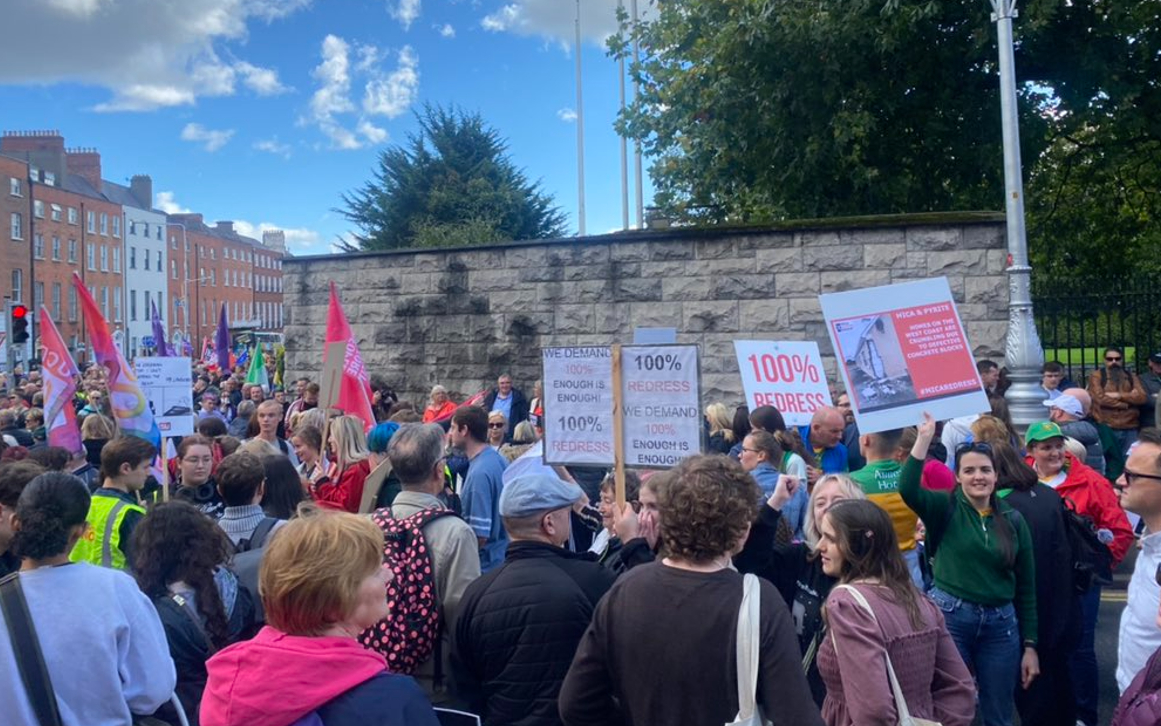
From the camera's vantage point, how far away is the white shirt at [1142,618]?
3674 mm

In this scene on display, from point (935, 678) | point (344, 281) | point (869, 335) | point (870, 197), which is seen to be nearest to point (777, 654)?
point (935, 678)

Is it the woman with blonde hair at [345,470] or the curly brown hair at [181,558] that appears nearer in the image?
the curly brown hair at [181,558]

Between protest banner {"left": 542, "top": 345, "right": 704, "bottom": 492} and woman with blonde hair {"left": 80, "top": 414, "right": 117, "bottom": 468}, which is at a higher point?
protest banner {"left": 542, "top": 345, "right": 704, "bottom": 492}

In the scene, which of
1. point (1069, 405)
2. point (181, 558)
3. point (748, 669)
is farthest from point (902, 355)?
point (181, 558)

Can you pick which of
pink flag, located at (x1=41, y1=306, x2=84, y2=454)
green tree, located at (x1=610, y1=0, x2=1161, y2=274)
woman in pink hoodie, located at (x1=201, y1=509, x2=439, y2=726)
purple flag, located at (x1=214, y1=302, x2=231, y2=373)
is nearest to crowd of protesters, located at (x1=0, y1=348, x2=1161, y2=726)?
woman in pink hoodie, located at (x1=201, y1=509, x2=439, y2=726)

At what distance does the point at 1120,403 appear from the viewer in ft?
35.5

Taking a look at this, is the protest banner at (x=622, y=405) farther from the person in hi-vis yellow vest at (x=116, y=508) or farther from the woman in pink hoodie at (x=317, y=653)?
the woman in pink hoodie at (x=317, y=653)

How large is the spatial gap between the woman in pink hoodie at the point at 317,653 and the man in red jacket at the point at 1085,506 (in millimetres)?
4385

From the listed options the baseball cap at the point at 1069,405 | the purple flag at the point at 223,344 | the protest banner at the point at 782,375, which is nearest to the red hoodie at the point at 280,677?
the protest banner at the point at 782,375

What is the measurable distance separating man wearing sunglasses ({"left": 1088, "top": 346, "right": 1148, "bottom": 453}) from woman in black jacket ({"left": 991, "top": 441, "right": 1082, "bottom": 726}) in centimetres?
636

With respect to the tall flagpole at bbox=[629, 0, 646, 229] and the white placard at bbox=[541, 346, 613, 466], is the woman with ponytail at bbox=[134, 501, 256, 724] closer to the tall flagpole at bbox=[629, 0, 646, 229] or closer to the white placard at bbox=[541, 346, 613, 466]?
the white placard at bbox=[541, 346, 613, 466]

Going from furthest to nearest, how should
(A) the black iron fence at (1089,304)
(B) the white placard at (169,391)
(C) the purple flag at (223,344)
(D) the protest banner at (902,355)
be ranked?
(C) the purple flag at (223,344), (A) the black iron fence at (1089,304), (B) the white placard at (169,391), (D) the protest banner at (902,355)

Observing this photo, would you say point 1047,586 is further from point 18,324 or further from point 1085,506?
point 18,324

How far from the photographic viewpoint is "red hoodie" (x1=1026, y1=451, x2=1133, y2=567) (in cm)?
572
